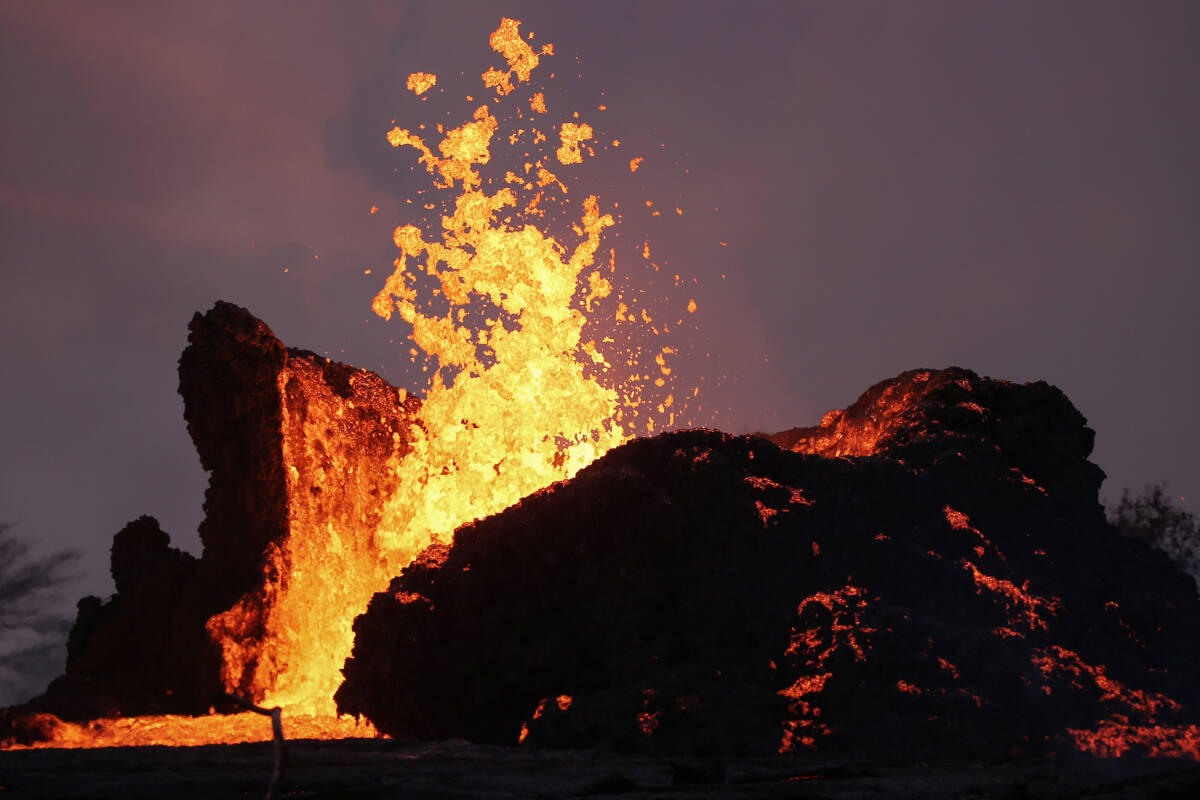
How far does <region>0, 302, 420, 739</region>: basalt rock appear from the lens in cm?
1520

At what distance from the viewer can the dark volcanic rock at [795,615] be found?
8.77 m

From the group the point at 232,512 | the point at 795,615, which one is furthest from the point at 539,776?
the point at 232,512

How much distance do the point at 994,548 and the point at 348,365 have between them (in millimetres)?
11372

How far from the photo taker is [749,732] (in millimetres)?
8672

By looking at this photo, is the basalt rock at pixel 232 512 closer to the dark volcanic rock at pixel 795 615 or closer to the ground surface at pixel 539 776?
the dark volcanic rock at pixel 795 615

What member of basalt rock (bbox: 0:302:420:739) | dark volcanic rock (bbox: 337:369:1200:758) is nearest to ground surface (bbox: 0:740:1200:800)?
dark volcanic rock (bbox: 337:369:1200:758)

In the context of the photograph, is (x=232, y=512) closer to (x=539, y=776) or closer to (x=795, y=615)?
(x=795, y=615)

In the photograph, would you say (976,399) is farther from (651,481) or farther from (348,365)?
(348,365)

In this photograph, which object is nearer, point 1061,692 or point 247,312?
point 1061,692

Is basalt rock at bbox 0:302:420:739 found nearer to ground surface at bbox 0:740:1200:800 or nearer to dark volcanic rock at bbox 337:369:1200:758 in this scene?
dark volcanic rock at bbox 337:369:1200:758

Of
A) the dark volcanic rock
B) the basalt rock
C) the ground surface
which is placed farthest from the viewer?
the basalt rock

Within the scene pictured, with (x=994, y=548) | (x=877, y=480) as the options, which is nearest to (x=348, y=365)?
(x=877, y=480)

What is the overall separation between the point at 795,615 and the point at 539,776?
448 centimetres

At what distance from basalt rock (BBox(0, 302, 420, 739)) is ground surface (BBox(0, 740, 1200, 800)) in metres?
7.92
